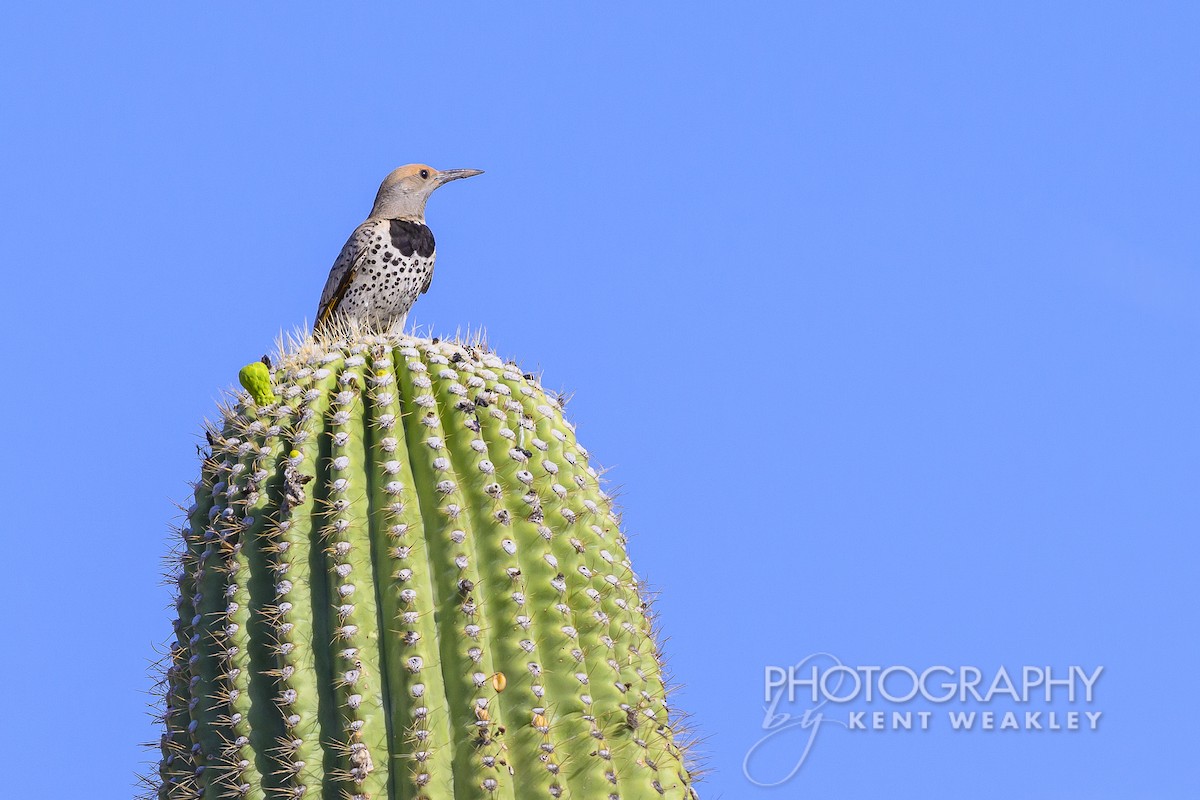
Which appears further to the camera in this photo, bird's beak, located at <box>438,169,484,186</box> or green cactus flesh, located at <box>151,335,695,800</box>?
bird's beak, located at <box>438,169,484,186</box>

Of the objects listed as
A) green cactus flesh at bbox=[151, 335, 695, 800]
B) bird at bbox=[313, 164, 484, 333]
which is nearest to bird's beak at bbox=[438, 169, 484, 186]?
bird at bbox=[313, 164, 484, 333]

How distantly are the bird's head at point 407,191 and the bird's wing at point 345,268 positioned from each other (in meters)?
0.25

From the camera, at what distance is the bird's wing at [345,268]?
8344 millimetres

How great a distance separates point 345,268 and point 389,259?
276 millimetres

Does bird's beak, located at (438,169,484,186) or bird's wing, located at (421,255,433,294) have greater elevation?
bird's beak, located at (438,169,484,186)

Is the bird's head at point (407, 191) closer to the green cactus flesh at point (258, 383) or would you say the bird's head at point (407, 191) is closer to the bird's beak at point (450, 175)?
the bird's beak at point (450, 175)

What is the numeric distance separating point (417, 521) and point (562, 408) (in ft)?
2.91

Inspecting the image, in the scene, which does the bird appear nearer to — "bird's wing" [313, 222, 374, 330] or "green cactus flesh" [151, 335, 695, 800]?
"bird's wing" [313, 222, 374, 330]

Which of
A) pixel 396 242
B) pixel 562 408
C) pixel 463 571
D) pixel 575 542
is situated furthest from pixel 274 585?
pixel 396 242

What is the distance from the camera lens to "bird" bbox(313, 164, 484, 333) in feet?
27.3

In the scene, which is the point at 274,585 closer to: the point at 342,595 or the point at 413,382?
the point at 342,595

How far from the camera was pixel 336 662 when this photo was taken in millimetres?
4324

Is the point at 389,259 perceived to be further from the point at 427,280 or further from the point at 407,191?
the point at 407,191

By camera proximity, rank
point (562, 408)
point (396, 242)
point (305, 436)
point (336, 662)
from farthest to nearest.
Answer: point (396, 242), point (562, 408), point (305, 436), point (336, 662)
